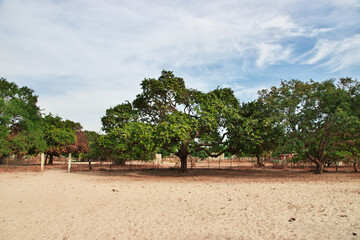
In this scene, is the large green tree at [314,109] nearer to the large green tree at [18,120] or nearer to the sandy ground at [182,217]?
the sandy ground at [182,217]

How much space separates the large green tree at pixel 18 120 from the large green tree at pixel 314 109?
25.8 meters

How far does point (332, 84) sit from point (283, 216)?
15.7 metres

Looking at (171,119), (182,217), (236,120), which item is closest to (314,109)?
(236,120)

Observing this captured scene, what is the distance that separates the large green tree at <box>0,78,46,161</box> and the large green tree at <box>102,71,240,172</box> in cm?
1191

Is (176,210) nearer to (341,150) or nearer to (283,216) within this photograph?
(283,216)

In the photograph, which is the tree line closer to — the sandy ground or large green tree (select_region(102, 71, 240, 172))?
large green tree (select_region(102, 71, 240, 172))

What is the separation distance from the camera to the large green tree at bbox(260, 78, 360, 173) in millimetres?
17297

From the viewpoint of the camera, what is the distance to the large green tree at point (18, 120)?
1017 inches

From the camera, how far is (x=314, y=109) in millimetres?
18484

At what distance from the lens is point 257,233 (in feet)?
18.0

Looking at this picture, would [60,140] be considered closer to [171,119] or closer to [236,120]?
[171,119]

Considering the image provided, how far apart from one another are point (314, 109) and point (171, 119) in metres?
10.8

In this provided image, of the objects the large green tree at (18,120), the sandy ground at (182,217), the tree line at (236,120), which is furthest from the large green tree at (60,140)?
the sandy ground at (182,217)

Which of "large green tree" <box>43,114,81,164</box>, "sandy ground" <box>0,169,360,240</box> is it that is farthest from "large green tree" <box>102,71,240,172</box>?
"large green tree" <box>43,114,81,164</box>
